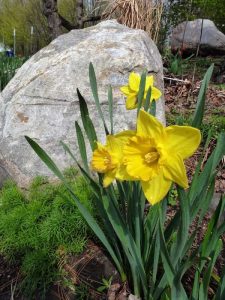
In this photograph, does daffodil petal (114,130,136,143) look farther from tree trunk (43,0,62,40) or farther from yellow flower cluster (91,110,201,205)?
tree trunk (43,0,62,40)

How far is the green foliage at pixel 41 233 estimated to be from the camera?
1818mm

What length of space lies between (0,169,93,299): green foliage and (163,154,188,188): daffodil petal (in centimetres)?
100

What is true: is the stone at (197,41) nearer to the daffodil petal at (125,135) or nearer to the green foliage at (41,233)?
the green foliage at (41,233)

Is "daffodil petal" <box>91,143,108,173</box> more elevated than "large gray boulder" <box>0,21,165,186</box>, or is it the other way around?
"daffodil petal" <box>91,143,108,173</box>

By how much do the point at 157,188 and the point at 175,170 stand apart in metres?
0.07

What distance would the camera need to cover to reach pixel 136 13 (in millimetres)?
5988

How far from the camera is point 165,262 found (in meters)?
0.97

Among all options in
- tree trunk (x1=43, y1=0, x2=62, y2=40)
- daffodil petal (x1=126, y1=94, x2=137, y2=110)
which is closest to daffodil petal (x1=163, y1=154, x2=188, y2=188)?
daffodil petal (x1=126, y1=94, x2=137, y2=110)

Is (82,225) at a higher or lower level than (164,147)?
lower

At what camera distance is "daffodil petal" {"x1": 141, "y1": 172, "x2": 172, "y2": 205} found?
82cm

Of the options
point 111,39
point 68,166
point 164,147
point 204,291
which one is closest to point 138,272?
point 204,291

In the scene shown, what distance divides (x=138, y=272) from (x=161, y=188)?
1.94 feet

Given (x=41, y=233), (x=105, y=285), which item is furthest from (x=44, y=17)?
(x=105, y=285)

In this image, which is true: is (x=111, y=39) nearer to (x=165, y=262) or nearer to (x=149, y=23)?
(x=165, y=262)
